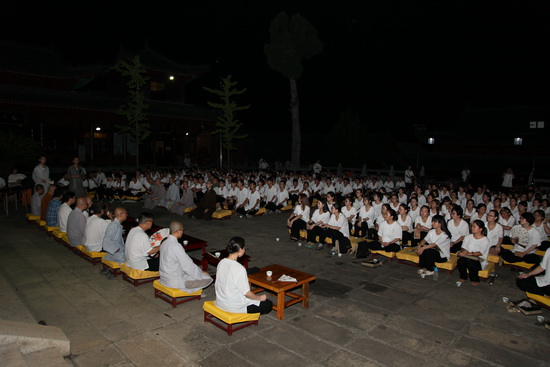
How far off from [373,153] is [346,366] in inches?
1705

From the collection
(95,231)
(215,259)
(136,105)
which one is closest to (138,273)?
(215,259)

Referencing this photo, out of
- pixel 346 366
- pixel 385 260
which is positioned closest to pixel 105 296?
pixel 346 366

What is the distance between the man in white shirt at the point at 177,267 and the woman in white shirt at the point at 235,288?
38.3 inches

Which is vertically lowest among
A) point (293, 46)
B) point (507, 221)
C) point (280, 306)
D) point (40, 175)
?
point (280, 306)

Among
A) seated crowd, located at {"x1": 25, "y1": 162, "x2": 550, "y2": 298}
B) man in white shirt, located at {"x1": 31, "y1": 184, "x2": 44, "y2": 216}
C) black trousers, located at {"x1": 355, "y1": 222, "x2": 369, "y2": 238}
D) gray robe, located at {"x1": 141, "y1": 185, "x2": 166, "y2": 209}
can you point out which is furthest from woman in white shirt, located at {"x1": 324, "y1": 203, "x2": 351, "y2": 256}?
man in white shirt, located at {"x1": 31, "y1": 184, "x2": 44, "y2": 216}

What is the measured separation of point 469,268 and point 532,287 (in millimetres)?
1288

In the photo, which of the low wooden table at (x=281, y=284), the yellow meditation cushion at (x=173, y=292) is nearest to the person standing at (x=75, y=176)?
the yellow meditation cushion at (x=173, y=292)

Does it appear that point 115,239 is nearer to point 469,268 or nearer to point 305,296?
point 305,296

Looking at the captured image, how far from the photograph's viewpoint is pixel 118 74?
2930 cm

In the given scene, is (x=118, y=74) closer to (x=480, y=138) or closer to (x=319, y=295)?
(x=319, y=295)

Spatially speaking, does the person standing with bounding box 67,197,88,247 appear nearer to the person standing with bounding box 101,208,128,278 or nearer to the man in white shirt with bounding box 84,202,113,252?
the man in white shirt with bounding box 84,202,113,252

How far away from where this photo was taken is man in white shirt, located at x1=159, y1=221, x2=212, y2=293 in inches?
232

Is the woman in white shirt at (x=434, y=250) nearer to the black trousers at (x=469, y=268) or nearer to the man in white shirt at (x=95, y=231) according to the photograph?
the black trousers at (x=469, y=268)

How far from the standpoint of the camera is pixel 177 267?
599 cm
